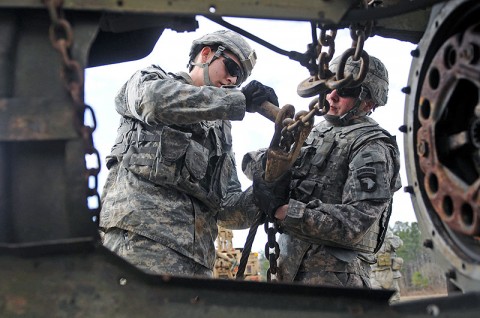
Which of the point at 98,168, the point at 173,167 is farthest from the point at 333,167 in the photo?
the point at 98,168

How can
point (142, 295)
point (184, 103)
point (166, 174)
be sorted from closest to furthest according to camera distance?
point (142, 295)
point (184, 103)
point (166, 174)

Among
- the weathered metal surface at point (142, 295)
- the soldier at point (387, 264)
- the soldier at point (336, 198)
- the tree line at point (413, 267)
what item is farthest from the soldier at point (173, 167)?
the tree line at point (413, 267)

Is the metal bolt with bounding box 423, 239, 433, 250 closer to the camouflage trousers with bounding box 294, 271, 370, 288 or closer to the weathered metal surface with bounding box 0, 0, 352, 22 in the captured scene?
the weathered metal surface with bounding box 0, 0, 352, 22

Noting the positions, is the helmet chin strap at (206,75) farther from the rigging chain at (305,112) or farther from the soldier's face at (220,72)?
the rigging chain at (305,112)

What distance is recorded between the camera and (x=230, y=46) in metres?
5.73

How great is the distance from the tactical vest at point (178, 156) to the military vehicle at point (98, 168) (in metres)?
1.94

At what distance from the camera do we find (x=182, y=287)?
8.71 feet

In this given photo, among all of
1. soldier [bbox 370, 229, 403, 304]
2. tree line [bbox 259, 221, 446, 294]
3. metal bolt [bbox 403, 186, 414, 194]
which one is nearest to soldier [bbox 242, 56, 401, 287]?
metal bolt [bbox 403, 186, 414, 194]

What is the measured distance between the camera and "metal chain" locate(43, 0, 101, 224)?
2.66 metres

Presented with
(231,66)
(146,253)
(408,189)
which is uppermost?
(231,66)

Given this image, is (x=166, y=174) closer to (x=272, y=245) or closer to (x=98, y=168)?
(x=272, y=245)

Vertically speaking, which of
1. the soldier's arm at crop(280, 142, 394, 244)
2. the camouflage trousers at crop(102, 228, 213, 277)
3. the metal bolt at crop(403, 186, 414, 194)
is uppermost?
the metal bolt at crop(403, 186, 414, 194)

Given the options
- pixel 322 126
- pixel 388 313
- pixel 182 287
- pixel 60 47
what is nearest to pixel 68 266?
pixel 182 287

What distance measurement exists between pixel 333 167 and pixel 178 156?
1.28 meters
